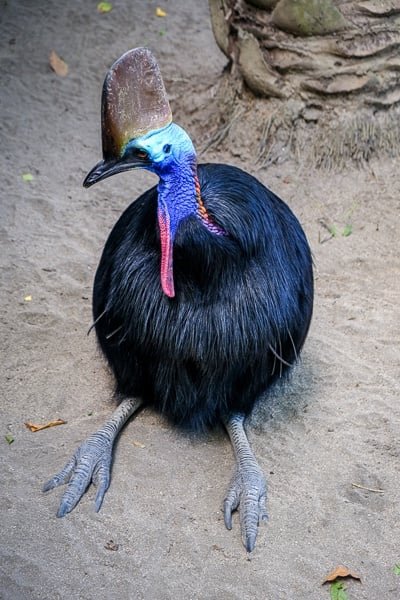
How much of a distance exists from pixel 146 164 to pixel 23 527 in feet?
3.95

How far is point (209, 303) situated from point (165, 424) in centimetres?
66

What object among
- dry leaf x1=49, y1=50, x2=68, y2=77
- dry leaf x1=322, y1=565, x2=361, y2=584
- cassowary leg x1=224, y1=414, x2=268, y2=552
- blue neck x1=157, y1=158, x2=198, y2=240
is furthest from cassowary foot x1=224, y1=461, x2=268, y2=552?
dry leaf x1=49, y1=50, x2=68, y2=77

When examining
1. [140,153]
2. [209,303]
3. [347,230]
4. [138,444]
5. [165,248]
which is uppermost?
[140,153]

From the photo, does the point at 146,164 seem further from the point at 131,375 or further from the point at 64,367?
the point at 64,367

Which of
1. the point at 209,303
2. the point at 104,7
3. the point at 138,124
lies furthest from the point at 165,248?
the point at 104,7

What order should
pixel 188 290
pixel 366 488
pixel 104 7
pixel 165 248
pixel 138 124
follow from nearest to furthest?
pixel 138 124 → pixel 165 248 → pixel 188 290 → pixel 366 488 → pixel 104 7

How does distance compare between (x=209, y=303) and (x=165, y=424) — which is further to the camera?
(x=165, y=424)

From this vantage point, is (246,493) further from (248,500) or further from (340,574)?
(340,574)

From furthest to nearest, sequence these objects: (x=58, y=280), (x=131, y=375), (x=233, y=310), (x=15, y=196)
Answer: (x=15, y=196) < (x=58, y=280) < (x=131, y=375) < (x=233, y=310)

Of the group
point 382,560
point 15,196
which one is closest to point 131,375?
point 382,560

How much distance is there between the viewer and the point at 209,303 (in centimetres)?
302

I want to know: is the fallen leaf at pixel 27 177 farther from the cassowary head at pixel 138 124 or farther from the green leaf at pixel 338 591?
the green leaf at pixel 338 591

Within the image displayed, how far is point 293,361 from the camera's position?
134 inches

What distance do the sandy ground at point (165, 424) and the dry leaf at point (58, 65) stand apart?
0.56ft
